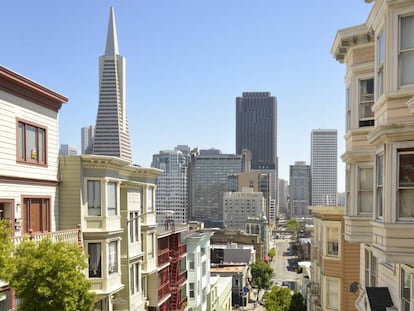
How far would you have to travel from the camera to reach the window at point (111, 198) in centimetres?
2033

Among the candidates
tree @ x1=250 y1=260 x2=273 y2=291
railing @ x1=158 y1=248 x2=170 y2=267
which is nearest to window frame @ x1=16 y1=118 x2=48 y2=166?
railing @ x1=158 y1=248 x2=170 y2=267

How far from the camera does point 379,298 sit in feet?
38.2

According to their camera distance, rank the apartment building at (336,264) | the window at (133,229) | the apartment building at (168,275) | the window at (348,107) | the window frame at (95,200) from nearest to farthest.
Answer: the window at (348,107), the window frame at (95,200), the apartment building at (336,264), the window at (133,229), the apartment building at (168,275)

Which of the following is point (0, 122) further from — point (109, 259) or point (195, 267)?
point (195, 267)

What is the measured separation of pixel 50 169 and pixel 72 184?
42.6 inches

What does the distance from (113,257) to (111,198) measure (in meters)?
2.57

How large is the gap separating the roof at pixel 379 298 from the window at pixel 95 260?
11.6 meters

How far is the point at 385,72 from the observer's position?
32.2ft

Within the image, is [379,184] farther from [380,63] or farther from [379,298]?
[379,298]

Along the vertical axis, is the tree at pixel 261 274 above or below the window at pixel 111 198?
below

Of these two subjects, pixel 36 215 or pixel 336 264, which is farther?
pixel 336 264

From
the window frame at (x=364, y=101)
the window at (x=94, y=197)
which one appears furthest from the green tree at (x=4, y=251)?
the window frame at (x=364, y=101)

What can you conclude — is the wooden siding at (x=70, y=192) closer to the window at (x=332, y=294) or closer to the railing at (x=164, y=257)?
the window at (x=332, y=294)

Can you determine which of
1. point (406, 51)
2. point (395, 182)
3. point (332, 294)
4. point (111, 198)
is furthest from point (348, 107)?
→ point (111, 198)
